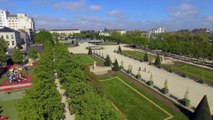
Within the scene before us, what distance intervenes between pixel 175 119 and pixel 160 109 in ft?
9.57

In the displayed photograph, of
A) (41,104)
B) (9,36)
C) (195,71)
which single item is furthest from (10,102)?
(9,36)

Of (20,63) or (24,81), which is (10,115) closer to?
(24,81)

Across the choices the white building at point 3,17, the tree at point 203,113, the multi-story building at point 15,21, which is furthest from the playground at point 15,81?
the white building at point 3,17

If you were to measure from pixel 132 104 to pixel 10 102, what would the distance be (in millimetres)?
19145

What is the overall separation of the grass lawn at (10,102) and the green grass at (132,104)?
47.5 feet

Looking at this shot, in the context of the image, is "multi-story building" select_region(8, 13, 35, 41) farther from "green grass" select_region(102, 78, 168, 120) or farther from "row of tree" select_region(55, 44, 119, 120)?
"green grass" select_region(102, 78, 168, 120)

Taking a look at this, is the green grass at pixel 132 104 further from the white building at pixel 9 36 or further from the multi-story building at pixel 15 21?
the multi-story building at pixel 15 21

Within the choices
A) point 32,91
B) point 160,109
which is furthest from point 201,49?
point 32,91

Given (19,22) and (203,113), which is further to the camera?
(19,22)

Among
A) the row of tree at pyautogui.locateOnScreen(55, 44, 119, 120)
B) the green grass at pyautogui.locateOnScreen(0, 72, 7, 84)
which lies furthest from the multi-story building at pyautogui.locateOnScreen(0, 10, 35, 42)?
the row of tree at pyautogui.locateOnScreen(55, 44, 119, 120)

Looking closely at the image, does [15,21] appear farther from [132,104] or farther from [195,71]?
[132,104]

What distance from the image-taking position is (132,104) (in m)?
28.5

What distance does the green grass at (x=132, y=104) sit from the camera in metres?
25.1

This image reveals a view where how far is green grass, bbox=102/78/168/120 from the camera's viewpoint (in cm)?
2512
